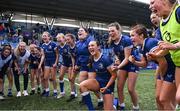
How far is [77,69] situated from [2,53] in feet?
9.65

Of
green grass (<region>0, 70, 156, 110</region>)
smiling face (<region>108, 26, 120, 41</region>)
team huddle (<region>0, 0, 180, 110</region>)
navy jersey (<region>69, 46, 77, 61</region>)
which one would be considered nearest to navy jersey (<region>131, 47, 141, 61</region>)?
team huddle (<region>0, 0, 180, 110</region>)

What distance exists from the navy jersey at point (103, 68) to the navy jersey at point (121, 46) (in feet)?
2.34

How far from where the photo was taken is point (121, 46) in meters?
8.12

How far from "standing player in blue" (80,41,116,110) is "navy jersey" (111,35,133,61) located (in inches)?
26.3

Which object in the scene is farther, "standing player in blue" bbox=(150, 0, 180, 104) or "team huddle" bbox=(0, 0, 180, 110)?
"team huddle" bbox=(0, 0, 180, 110)

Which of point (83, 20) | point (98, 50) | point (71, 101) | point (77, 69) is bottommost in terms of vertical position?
point (71, 101)

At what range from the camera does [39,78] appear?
12.8m

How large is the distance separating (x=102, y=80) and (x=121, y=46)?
112 centimetres

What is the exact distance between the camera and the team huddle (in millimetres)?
4660

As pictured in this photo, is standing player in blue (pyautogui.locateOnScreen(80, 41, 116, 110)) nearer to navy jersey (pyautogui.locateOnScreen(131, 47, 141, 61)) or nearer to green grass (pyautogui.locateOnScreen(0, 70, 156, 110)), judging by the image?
navy jersey (pyautogui.locateOnScreen(131, 47, 141, 61))

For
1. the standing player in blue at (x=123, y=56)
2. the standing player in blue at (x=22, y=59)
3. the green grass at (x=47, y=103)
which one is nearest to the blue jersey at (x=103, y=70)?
the standing player in blue at (x=123, y=56)

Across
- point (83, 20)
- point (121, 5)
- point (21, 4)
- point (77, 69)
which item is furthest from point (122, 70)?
point (83, 20)

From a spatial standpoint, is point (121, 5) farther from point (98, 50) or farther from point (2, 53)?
point (98, 50)

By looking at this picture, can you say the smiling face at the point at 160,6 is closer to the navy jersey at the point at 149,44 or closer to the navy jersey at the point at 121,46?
the navy jersey at the point at 149,44
